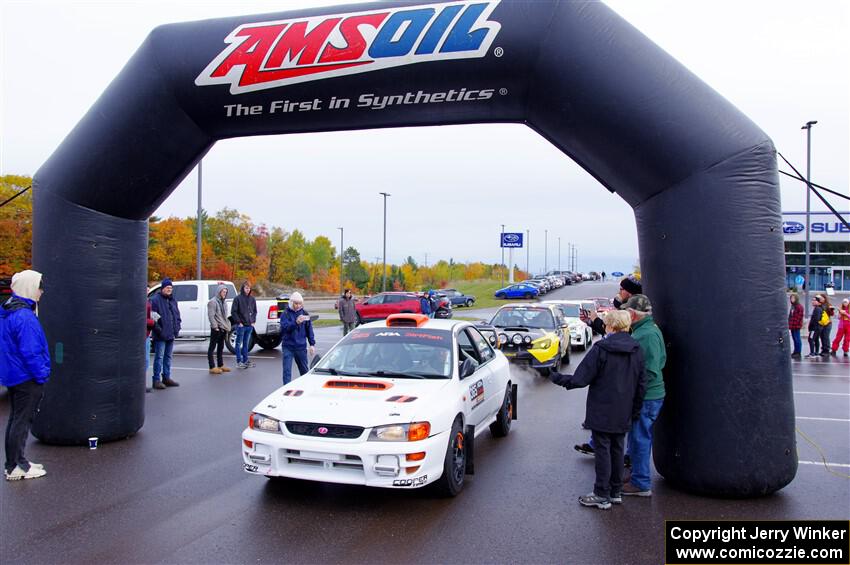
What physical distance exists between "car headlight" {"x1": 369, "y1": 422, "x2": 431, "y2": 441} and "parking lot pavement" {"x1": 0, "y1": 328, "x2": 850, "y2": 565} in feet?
2.18

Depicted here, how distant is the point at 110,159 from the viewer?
7125mm

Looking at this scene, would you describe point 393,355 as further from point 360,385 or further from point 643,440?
point 643,440

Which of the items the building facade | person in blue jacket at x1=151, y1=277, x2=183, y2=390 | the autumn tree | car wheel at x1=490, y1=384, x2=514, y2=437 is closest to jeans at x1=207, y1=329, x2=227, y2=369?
person in blue jacket at x1=151, y1=277, x2=183, y2=390

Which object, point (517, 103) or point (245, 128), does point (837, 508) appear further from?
point (245, 128)

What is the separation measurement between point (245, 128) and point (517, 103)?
10.3ft

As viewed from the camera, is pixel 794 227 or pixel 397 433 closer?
pixel 397 433

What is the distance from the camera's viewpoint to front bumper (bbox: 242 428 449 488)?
5129mm

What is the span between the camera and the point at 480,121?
22.6 feet

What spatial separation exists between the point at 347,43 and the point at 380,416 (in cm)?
383

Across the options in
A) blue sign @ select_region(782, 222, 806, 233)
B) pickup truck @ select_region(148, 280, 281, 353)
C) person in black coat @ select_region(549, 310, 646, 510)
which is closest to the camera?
person in black coat @ select_region(549, 310, 646, 510)

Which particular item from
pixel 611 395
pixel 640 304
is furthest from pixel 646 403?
pixel 640 304

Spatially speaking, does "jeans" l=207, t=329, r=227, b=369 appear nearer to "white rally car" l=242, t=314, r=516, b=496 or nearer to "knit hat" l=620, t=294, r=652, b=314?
"white rally car" l=242, t=314, r=516, b=496

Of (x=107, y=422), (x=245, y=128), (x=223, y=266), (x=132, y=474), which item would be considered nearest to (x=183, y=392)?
(x=107, y=422)

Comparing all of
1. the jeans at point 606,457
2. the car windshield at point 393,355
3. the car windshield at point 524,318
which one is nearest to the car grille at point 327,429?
the car windshield at point 393,355
